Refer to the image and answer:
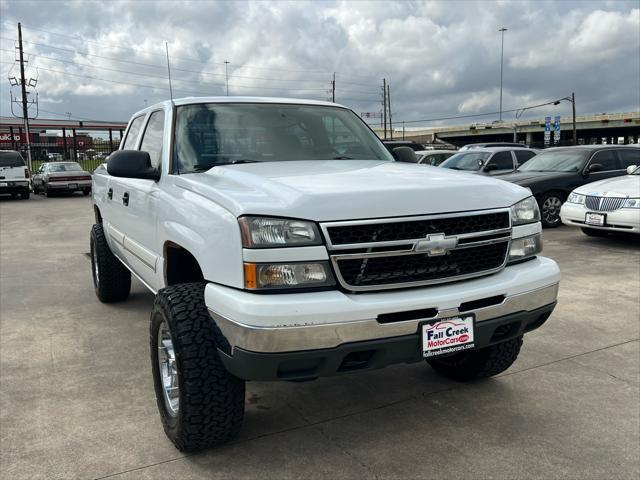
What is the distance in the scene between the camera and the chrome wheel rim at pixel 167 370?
302 cm

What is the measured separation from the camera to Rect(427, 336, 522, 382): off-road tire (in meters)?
3.55

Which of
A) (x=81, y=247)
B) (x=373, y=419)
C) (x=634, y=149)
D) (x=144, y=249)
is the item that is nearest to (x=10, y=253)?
(x=81, y=247)

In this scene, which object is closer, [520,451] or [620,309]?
[520,451]

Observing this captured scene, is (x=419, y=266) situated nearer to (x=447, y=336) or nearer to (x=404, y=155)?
(x=447, y=336)

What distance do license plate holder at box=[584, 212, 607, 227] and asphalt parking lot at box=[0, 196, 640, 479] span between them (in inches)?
142

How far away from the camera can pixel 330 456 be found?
2.84 meters

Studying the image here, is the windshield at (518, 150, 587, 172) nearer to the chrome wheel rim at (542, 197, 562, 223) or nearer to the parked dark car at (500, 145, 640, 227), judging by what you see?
the parked dark car at (500, 145, 640, 227)

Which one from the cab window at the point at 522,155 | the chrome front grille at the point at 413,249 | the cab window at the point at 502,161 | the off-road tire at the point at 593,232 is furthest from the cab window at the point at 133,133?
the cab window at the point at 522,155

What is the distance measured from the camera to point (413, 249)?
2541 millimetres

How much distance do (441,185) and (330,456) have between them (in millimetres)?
1451

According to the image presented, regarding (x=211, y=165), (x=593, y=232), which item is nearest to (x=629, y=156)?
(x=593, y=232)

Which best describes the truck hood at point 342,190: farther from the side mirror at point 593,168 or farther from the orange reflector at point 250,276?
the side mirror at point 593,168

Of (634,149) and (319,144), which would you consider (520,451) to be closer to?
(319,144)

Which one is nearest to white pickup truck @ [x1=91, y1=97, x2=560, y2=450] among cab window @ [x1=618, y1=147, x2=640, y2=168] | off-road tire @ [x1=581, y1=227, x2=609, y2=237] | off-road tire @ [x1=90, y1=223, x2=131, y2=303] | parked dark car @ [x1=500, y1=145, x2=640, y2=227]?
off-road tire @ [x1=90, y1=223, x2=131, y2=303]
